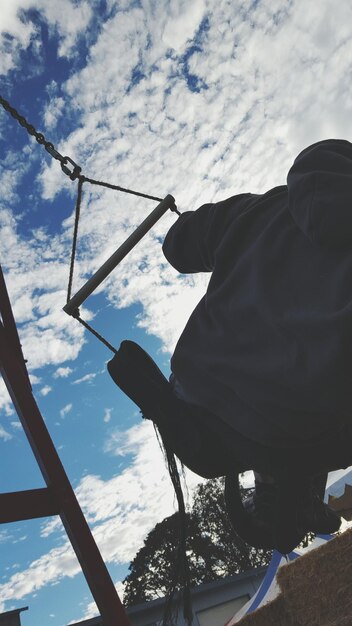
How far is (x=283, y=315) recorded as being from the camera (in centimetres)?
80

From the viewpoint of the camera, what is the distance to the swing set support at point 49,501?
180cm

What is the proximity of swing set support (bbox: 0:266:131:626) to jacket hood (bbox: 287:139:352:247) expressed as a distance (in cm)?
158

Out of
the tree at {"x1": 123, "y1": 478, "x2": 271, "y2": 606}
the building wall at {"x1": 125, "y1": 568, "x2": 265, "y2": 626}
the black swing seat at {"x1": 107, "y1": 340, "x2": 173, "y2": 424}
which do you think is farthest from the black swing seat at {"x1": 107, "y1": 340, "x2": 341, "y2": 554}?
the tree at {"x1": 123, "y1": 478, "x2": 271, "y2": 606}

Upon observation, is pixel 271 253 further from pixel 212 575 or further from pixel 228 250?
pixel 212 575

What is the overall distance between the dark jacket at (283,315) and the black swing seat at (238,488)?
0.08m

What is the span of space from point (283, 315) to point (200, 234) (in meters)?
0.42

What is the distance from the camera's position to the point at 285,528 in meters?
0.94

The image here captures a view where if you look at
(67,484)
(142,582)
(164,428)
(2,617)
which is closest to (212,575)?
(142,582)

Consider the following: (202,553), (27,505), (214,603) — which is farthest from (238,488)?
(202,553)

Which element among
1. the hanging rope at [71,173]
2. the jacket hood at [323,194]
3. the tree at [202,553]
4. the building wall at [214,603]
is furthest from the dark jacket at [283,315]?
the tree at [202,553]

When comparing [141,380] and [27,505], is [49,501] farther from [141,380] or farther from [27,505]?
[141,380]

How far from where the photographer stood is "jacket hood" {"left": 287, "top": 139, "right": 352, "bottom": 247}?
2.40 feet

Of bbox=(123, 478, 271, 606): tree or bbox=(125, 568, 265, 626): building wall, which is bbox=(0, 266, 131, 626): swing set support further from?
bbox=(123, 478, 271, 606): tree

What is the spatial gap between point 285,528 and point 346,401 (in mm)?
352
